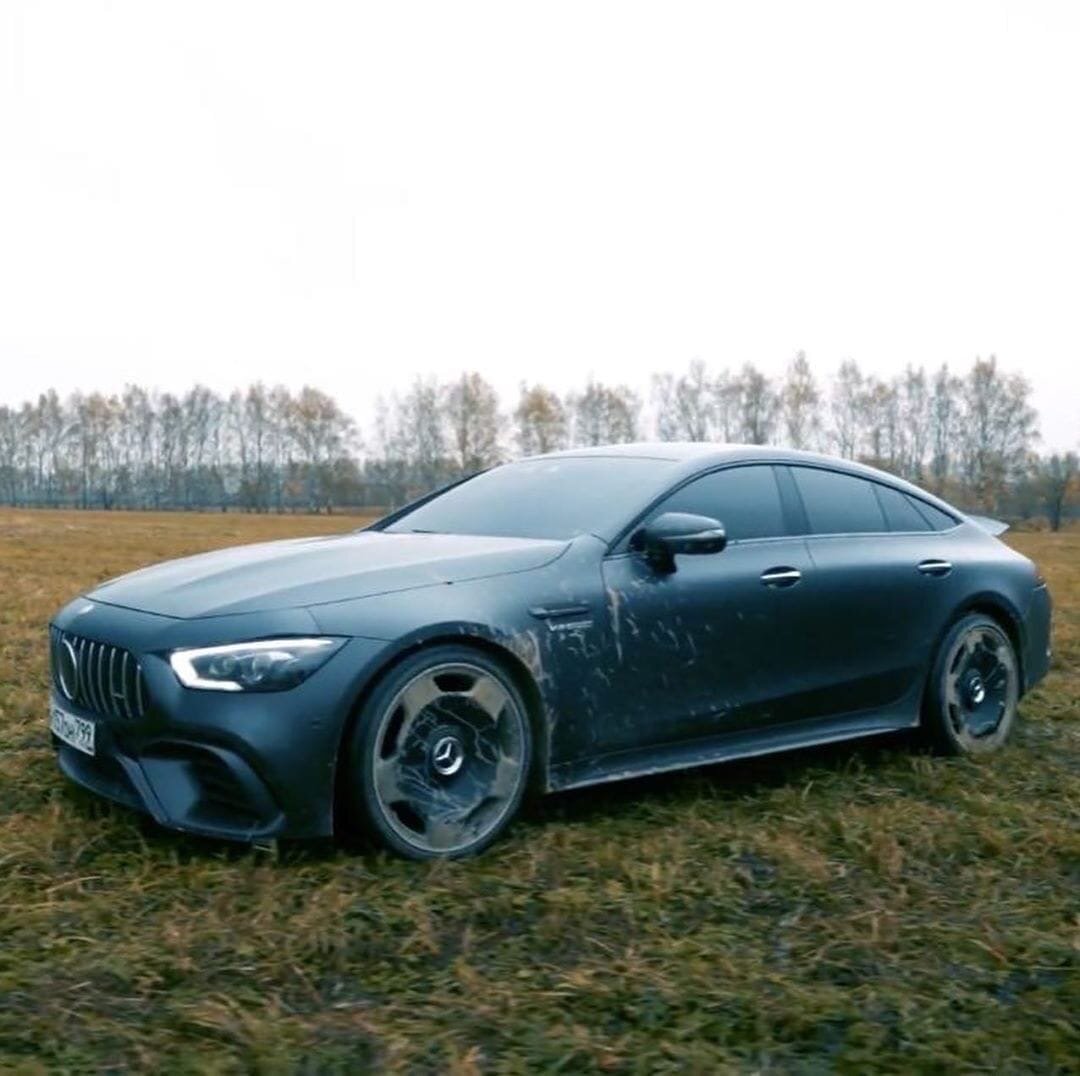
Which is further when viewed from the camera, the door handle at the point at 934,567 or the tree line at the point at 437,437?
the tree line at the point at 437,437

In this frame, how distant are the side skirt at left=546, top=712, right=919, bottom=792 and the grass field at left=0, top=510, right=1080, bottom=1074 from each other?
0.58ft

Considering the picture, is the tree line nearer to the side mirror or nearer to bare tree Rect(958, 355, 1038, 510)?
bare tree Rect(958, 355, 1038, 510)

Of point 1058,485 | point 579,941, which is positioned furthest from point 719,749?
point 1058,485

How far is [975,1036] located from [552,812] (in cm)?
196

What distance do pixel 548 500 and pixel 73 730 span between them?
1.92 metres

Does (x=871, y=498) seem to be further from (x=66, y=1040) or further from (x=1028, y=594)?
(x=66, y=1040)

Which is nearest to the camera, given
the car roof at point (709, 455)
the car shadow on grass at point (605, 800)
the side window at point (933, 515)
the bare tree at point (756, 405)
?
the car shadow on grass at point (605, 800)

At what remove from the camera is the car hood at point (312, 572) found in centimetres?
379

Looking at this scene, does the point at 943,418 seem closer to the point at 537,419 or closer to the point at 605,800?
the point at 537,419

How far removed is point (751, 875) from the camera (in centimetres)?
379

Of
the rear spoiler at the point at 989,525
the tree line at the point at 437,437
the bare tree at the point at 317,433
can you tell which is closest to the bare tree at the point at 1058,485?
the tree line at the point at 437,437

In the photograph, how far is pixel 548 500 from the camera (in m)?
4.84

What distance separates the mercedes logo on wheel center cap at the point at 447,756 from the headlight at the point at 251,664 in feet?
1.59

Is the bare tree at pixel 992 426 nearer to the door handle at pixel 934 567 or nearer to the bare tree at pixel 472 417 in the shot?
the bare tree at pixel 472 417
